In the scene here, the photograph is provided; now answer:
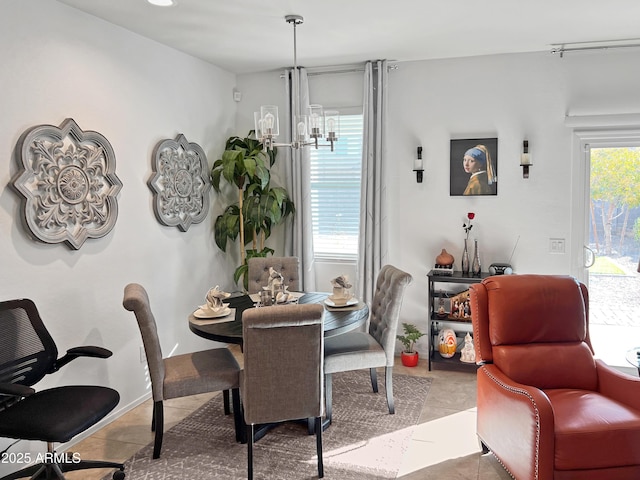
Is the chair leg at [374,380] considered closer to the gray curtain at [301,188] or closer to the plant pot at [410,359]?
the plant pot at [410,359]

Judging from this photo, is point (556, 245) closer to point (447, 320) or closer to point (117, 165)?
point (447, 320)

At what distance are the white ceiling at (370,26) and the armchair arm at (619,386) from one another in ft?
7.33

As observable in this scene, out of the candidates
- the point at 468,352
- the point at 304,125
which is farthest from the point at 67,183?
the point at 468,352

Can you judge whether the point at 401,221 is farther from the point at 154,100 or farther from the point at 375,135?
the point at 154,100

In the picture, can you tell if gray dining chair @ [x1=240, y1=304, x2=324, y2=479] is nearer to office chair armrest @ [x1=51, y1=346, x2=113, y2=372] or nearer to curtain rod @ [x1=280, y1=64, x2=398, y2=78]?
office chair armrest @ [x1=51, y1=346, x2=113, y2=372]

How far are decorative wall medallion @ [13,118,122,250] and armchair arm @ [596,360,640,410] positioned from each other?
3.19 meters

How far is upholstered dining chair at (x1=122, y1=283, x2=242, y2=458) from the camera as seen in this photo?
2.92m

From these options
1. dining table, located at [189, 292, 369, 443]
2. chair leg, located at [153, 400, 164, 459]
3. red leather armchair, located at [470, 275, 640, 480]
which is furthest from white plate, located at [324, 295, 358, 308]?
chair leg, located at [153, 400, 164, 459]

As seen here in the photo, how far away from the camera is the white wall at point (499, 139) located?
14.0 feet

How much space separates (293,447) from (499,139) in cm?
308

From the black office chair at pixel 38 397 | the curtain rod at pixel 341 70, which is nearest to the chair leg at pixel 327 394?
the black office chair at pixel 38 397

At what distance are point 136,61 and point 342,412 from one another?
298 cm

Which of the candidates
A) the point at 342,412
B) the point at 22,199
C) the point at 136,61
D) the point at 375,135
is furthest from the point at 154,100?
the point at 342,412

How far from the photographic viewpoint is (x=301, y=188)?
16.3ft
